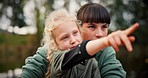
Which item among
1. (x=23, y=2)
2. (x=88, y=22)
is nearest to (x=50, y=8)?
(x=23, y=2)

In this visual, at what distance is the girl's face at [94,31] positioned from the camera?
183 centimetres

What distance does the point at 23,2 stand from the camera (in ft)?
34.7

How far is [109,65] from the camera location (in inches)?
65.0

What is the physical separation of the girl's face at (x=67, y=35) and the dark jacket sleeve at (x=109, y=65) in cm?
17

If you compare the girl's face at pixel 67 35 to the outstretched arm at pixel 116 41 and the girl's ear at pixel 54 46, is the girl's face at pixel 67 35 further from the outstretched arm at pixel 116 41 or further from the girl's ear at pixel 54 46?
the outstretched arm at pixel 116 41

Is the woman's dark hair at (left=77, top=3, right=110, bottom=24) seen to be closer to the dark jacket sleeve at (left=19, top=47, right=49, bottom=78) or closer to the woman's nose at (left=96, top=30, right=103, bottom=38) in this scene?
the woman's nose at (left=96, top=30, right=103, bottom=38)

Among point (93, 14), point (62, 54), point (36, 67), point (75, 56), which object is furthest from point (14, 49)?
point (75, 56)

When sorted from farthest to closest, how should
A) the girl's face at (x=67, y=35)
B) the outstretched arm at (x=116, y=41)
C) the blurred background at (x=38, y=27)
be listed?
1. the blurred background at (x=38, y=27)
2. the girl's face at (x=67, y=35)
3. the outstretched arm at (x=116, y=41)

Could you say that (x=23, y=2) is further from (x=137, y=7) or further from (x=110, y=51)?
(x=110, y=51)

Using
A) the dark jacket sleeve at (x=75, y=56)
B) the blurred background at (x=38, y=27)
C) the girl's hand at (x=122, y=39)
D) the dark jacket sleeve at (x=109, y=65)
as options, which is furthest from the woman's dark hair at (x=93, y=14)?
the blurred background at (x=38, y=27)

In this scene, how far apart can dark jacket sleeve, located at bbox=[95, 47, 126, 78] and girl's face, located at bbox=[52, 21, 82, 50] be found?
175 millimetres

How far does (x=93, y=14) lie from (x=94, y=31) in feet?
0.33

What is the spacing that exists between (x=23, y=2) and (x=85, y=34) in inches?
350

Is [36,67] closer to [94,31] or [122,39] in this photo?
[94,31]
